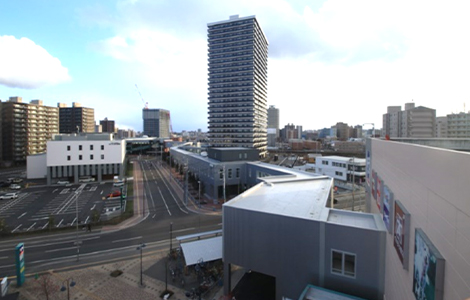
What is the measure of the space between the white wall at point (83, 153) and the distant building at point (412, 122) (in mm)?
49056

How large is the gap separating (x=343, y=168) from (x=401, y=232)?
4022 centimetres

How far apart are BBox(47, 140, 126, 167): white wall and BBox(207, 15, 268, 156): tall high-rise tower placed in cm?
3234

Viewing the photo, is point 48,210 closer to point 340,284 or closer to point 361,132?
point 340,284

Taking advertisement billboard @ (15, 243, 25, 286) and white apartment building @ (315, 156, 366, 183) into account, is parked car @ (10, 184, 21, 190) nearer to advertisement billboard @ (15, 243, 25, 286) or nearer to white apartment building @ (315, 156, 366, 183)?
advertisement billboard @ (15, 243, 25, 286)

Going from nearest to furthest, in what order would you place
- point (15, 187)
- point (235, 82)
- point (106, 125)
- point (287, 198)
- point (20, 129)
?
point (287, 198) < point (15, 187) < point (20, 129) < point (235, 82) < point (106, 125)

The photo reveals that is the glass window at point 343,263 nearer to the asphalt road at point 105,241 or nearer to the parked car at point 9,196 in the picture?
the asphalt road at point 105,241

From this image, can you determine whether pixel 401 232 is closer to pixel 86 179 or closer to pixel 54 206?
pixel 54 206

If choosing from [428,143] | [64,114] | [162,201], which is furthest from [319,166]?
[64,114]

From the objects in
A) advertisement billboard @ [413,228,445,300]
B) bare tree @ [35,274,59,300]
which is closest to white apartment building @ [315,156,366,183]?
advertisement billboard @ [413,228,445,300]

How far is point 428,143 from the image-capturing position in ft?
38.6

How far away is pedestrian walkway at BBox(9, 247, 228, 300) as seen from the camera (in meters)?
13.3

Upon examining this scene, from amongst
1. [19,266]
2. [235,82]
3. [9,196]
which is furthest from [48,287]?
[235,82]

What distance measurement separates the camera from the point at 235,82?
72.9 m

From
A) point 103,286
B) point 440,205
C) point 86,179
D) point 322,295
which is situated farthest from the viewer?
point 86,179
